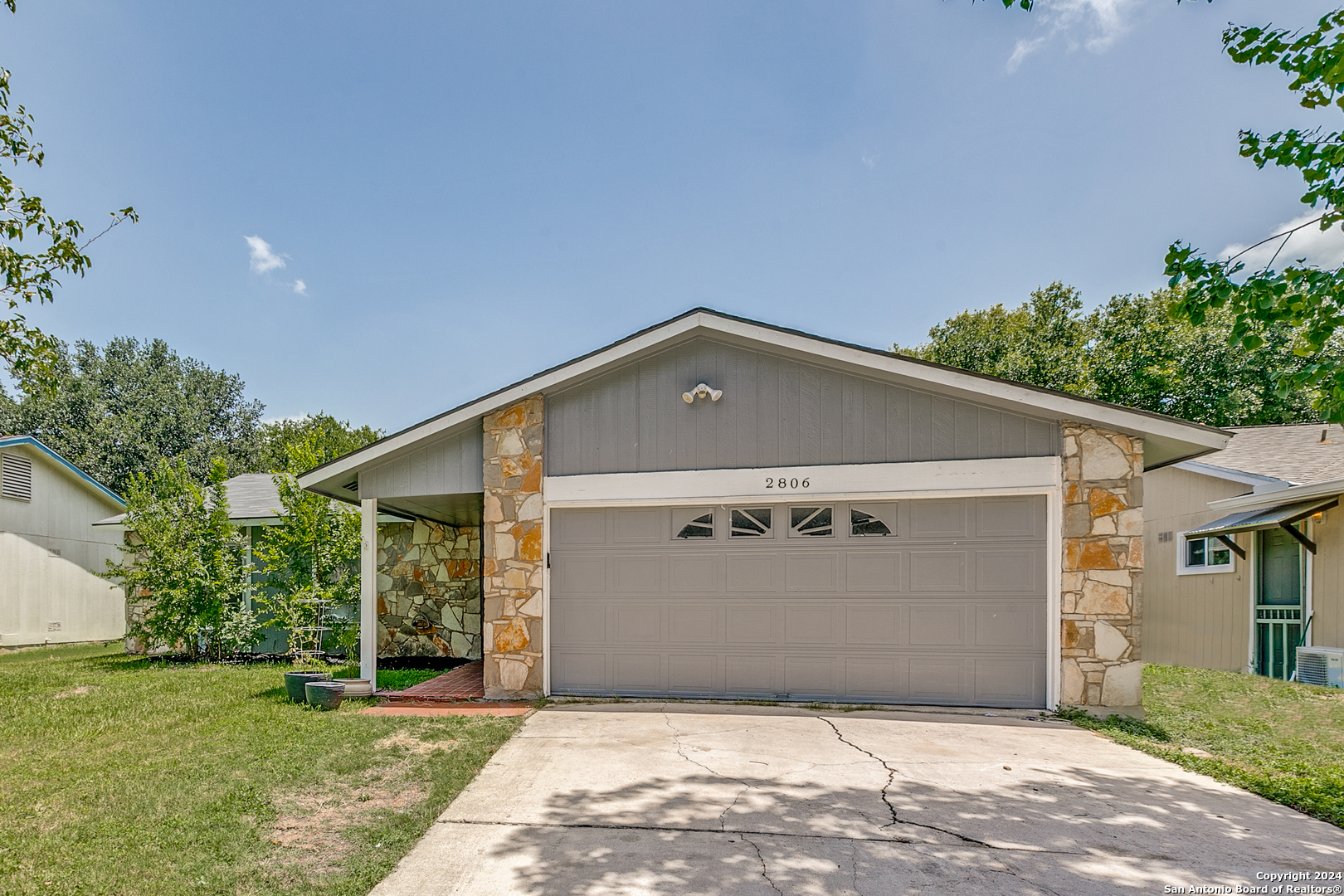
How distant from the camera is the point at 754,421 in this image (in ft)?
25.4

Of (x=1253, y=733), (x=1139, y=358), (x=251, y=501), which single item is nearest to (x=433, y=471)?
(x=251, y=501)

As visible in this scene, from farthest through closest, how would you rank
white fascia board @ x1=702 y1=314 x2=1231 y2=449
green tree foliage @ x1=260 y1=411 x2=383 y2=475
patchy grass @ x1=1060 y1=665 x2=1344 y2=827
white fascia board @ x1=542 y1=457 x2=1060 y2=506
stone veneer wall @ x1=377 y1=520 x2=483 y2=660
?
green tree foliage @ x1=260 y1=411 x2=383 y2=475 < stone veneer wall @ x1=377 y1=520 x2=483 y2=660 < white fascia board @ x1=542 y1=457 x2=1060 y2=506 < white fascia board @ x1=702 y1=314 x2=1231 y2=449 < patchy grass @ x1=1060 y1=665 x2=1344 y2=827

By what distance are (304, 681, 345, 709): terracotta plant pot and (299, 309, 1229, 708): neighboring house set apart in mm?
754

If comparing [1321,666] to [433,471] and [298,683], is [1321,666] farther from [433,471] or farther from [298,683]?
[298,683]

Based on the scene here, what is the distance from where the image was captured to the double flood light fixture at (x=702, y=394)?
7762mm

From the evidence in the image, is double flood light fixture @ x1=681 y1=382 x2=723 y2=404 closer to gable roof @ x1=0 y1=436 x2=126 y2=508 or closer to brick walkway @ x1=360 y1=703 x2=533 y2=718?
brick walkway @ x1=360 y1=703 x2=533 y2=718

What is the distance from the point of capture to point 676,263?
1605 cm

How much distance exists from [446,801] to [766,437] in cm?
459

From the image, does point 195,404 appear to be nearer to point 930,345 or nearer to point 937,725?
point 930,345

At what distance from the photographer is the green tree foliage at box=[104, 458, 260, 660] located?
11.7 meters

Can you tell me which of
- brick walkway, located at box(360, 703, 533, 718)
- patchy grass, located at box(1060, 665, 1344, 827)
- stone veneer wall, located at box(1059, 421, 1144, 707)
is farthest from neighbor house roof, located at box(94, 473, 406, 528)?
patchy grass, located at box(1060, 665, 1344, 827)

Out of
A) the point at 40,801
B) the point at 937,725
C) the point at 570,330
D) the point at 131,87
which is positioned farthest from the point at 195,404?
the point at 937,725

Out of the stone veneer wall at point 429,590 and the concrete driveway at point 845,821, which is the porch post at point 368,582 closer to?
the concrete driveway at point 845,821

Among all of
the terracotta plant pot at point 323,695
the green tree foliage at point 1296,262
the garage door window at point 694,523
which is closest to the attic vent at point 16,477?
the terracotta plant pot at point 323,695
